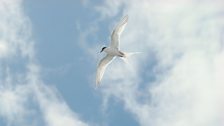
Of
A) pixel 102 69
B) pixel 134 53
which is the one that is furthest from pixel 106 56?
pixel 134 53

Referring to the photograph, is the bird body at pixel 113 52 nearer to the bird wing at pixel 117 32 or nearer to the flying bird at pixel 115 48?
the flying bird at pixel 115 48

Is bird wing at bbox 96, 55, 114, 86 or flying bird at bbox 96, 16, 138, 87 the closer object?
flying bird at bbox 96, 16, 138, 87

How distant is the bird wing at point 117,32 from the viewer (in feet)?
239

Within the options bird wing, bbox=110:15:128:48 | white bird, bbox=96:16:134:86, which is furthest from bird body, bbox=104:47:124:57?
bird wing, bbox=110:15:128:48

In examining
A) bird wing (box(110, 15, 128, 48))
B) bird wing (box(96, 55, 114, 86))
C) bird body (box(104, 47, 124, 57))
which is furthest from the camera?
bird wing (box(96, 55, 114, 86))

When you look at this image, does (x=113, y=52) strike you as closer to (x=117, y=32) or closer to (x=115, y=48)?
(x=115, y=48)

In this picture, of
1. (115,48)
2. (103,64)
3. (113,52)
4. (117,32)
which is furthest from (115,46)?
(103,64)

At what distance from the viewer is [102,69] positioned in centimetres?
7631

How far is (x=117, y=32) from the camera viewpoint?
2886 inches

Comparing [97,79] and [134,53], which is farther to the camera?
[97,79]

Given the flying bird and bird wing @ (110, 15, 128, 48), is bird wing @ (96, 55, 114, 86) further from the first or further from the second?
bird wing @ (110, 15, 128, 48)

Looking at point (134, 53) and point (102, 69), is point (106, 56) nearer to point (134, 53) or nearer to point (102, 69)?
point (102, 69)

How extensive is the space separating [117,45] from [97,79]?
4.89 meters

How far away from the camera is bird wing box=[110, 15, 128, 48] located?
72.8 m
